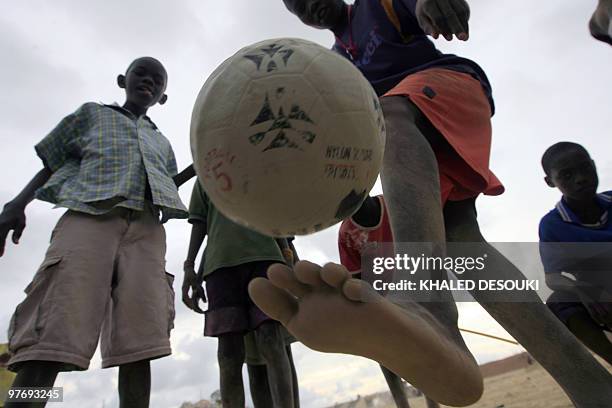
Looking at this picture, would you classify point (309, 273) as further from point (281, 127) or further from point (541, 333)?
point (541, 333)

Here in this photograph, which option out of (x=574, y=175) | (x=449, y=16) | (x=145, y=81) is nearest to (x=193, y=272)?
(x=145, y=81)

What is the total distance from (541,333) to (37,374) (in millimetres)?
2201

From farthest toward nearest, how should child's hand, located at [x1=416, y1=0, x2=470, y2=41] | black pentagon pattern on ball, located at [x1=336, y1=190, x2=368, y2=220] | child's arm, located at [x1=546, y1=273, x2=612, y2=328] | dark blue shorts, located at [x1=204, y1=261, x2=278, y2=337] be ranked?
child's arm, located at [x1=546, y1=273, x2=612, y2=328]
dark blue shorts, located at [x1=204, y1=261, x2=278, y2=337]
child's hand, located at [x1=416, y1=0, x2=470, y2=41]
black pentagon pattern on ball, located at [x1=336, y1=190, x2=368, y2=220]

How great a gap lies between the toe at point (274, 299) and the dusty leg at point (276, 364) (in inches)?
49.2

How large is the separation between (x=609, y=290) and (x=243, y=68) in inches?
113

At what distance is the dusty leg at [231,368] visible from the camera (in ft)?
8.16

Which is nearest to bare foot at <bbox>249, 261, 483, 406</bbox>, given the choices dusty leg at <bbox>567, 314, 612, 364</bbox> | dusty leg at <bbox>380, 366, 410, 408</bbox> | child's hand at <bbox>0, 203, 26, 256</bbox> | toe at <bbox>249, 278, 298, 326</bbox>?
toe at <bbox>249, 278, 298, 326</bbox>

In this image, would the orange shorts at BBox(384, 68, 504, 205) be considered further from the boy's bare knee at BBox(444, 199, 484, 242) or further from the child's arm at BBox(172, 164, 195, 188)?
the child's arm at BBox(172, 164, 195, 188)

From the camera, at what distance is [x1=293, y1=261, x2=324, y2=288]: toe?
1.16 m

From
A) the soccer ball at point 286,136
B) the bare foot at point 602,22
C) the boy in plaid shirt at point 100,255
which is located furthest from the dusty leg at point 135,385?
the bare foot at point 602,22

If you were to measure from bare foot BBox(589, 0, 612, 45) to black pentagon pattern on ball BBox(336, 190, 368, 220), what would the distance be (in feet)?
4.09

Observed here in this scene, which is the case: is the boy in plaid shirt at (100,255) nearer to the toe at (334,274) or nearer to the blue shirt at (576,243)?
the toe at (334,274)

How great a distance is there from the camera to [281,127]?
3.98 feet

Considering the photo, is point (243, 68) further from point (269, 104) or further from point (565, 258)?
point (565, 258)
